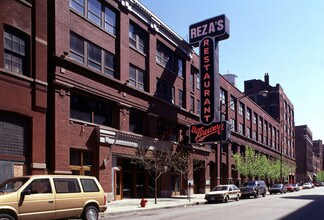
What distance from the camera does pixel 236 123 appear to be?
62.4 m

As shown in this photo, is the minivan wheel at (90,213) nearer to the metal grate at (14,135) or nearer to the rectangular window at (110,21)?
the metal grate at (14,135)

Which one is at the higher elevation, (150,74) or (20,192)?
(150,74)

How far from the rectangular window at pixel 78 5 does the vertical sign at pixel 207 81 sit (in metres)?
19.1

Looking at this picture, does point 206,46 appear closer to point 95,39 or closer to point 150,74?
point 150,74

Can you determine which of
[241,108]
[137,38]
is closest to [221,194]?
[137,38]

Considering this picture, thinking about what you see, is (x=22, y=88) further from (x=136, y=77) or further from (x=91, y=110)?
(x=136, y=77)

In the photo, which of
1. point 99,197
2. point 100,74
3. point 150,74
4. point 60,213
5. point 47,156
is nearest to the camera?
point 60,213

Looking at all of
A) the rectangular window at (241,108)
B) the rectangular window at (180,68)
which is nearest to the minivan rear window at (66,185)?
the rectangular window at (180,68)

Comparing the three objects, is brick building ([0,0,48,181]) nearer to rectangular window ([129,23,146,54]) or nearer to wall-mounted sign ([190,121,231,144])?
rectangular window ([129,23,146,54])

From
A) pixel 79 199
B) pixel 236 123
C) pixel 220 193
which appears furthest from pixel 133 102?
pixel 236 123

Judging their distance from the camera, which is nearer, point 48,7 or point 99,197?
point 99,197

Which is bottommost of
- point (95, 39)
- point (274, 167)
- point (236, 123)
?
point (274, 167)

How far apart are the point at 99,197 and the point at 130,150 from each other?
15396mm

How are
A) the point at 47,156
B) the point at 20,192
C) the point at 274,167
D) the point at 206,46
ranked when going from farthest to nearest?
the point at 274,167 < the point at 206,46 < the point at 47,156 < the point at 20,192
